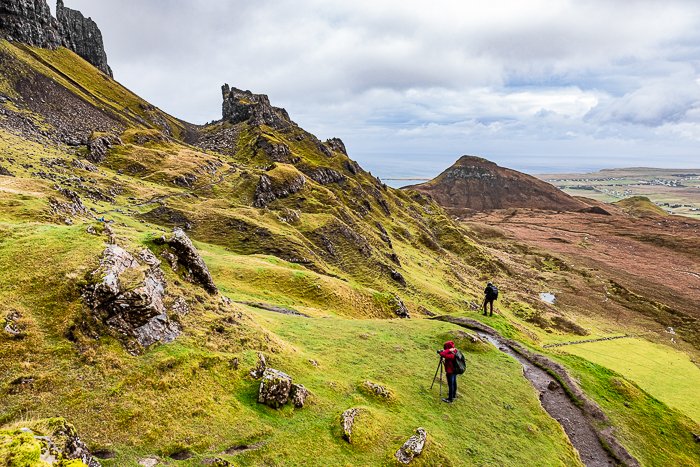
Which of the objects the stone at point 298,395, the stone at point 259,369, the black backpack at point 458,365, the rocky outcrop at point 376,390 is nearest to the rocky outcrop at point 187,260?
the stone at point 259,369

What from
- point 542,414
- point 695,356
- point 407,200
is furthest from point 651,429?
point 407,200

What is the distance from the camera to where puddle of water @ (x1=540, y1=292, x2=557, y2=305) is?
9447 centimetres

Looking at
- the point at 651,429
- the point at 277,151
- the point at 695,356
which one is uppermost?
the point at 277,151

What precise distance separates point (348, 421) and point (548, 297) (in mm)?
97395

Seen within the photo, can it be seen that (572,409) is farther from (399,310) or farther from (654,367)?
(654,367)

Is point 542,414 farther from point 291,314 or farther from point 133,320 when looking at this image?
point 133,320

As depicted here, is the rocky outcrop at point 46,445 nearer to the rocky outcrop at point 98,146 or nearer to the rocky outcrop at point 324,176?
the rocky outcrop at point 98,146

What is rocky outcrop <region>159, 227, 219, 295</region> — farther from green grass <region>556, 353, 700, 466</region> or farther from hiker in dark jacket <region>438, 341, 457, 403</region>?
green grass <region>556, 353, 700, 466</region>

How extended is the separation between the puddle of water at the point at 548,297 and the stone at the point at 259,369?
91384 millimetres

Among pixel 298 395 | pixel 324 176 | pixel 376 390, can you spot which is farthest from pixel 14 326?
pixel 324 176

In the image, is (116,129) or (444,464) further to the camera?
(116,129)

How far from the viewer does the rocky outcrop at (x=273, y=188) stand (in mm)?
91938

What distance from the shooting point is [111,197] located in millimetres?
70750

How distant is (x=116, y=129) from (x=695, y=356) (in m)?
184
